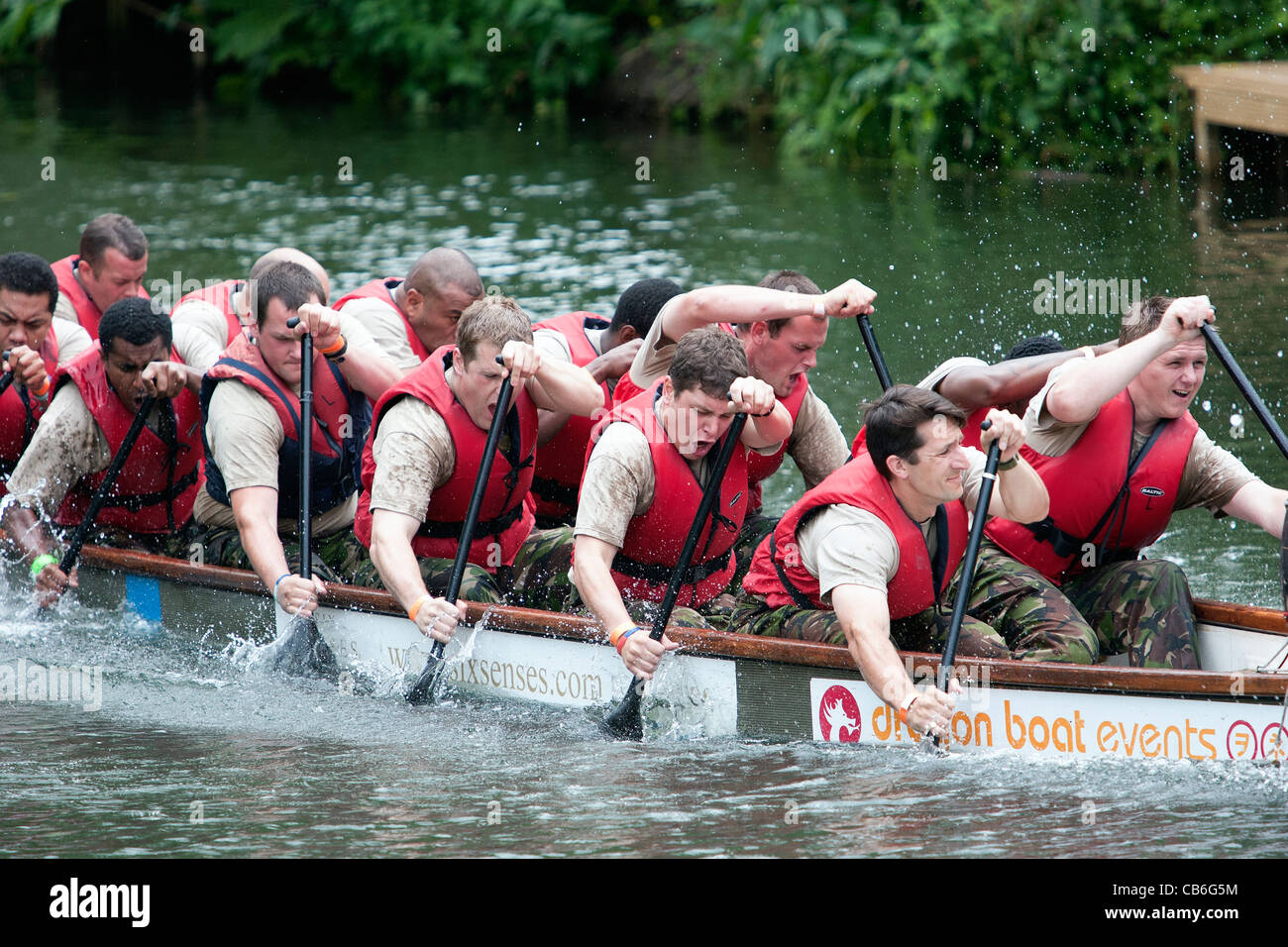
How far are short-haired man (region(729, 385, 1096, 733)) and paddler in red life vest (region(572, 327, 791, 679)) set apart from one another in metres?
0.28

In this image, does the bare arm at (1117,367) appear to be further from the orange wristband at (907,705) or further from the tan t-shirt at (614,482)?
the tan t-shirt at (614,482)

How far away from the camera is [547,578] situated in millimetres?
5969

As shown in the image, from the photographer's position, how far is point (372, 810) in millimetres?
5012

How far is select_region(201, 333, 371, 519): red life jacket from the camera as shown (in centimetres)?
610

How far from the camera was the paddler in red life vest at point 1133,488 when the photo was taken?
513cm

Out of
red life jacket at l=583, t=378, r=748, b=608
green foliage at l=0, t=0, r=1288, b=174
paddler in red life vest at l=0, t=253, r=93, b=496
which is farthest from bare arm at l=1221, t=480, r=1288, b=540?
green foliage at l=0, t=0, r=1288, b=174

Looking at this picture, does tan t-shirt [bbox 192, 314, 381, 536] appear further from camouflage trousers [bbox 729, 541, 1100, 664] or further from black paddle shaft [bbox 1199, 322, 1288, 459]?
black paddle shaft [bbox 1199, 322, 1288, 459]

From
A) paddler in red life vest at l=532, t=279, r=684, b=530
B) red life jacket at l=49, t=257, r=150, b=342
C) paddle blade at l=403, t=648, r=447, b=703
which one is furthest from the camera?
red life jacket at l=49, t=257, r=150, b=342

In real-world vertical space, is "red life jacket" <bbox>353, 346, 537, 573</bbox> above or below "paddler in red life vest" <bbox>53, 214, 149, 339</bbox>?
below

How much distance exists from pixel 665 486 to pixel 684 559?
0.79 ft

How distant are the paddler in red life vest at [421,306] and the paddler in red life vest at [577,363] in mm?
353
